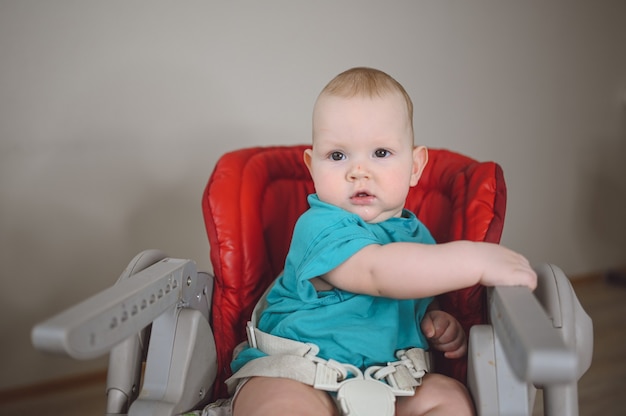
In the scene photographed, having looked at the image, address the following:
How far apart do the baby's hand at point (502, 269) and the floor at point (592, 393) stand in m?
1.20

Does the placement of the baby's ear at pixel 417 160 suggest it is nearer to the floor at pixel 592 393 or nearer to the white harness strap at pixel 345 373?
the white harness strap at pixel 345 373

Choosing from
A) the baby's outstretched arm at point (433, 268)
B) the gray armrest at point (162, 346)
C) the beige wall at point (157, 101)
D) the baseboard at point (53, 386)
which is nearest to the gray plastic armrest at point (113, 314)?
the gray armrest at point (162, 346)

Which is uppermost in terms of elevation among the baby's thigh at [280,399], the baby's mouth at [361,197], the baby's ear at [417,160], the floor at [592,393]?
the baby's ear at [417,160]

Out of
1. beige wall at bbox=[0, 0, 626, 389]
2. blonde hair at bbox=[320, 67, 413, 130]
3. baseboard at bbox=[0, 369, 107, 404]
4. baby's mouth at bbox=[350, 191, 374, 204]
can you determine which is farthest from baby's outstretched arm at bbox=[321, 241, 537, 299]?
baseboard at bbox=[0, 369, 107, 404]

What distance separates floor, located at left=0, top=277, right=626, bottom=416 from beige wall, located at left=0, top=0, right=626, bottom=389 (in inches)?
2.6

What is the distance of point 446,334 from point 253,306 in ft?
1.28

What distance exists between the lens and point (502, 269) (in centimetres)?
85

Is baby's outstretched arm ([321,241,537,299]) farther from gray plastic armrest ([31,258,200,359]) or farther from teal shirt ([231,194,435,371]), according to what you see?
gray plastic armrest ([31,258,200,359])

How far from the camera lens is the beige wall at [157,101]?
172 centimetres

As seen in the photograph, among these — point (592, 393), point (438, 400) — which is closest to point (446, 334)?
point (438, 400)

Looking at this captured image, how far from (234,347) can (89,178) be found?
3.03ft

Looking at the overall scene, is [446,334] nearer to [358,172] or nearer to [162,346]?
[358,172]

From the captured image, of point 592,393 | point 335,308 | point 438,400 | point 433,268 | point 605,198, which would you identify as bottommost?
point 592,393

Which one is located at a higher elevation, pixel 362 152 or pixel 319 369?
pixel 362 152
